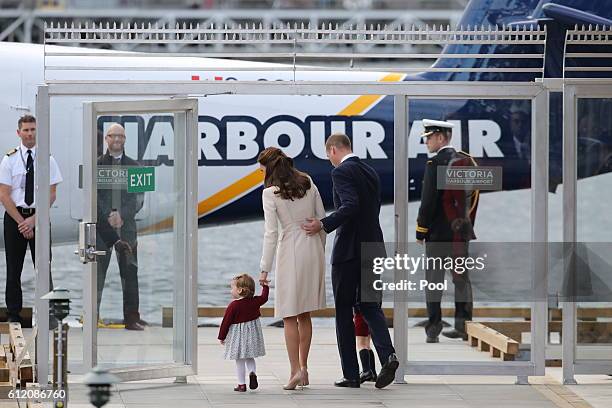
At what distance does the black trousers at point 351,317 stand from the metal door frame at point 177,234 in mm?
1060

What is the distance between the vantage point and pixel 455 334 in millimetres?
11828

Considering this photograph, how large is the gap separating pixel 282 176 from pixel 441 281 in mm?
1564

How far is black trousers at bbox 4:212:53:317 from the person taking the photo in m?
13.9

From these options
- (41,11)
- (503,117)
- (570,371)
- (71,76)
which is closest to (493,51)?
(503,117)

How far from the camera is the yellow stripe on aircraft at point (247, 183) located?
16.3m

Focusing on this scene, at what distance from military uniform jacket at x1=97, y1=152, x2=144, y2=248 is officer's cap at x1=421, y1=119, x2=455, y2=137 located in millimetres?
2209

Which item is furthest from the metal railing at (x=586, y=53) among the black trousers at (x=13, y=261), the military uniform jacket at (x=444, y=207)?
the black trousers at (x=13, y=261)

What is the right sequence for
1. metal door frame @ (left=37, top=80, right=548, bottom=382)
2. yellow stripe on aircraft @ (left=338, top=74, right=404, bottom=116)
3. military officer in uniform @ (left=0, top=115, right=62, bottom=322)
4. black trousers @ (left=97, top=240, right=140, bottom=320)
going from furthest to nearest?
1. yellow stripe on aircraft @ (left=338, top=74, right=404, bottom=116)
2. military officer in uniform @ (left=0, top=115, right=62, bottom=322)
3. metal door frame @ (left=37, top=80, right=548, bottom=382)
4. black trousers @ (left=97, top=240, right=140, bottom=320)

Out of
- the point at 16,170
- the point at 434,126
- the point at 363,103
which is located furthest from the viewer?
the point at 363,103

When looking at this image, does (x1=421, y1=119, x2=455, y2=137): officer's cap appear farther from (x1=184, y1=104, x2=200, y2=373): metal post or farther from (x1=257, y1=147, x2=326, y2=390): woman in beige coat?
(x1=184, y1=104, x2=200, y2=373): metal post

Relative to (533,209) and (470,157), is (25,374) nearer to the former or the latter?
(470,157)

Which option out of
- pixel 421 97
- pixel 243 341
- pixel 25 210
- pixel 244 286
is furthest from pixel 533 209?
pixel 25 210

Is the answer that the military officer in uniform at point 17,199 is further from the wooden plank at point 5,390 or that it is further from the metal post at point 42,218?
the wooden plank at point 5,390

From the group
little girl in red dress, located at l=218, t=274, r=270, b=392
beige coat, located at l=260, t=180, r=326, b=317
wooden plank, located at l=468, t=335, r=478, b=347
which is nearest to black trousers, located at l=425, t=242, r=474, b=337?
wooden plank, located at l=468, t=335, r=478, b=347
